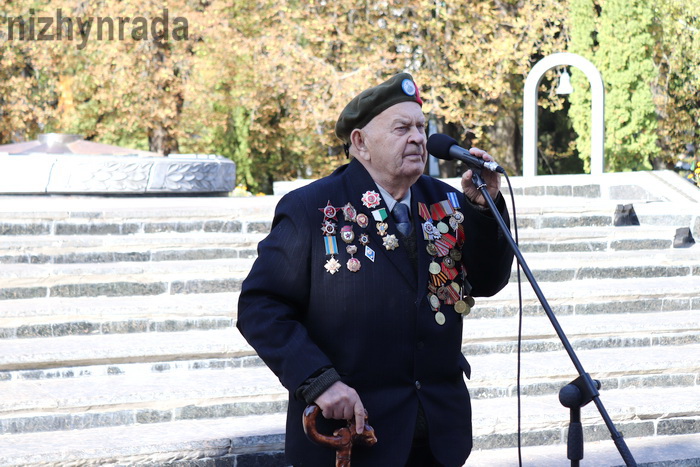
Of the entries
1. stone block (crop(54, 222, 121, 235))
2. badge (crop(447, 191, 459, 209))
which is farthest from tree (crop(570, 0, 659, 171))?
badge (crop(447, 191, 459, 209))

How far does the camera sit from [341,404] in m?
2.39

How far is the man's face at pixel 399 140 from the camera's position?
260 cm

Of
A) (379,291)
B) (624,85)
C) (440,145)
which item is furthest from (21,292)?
(624,85)

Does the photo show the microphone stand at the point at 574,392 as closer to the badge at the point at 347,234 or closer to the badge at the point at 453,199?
the badge at the point at 453,199

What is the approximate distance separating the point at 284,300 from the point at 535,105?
11314 mm

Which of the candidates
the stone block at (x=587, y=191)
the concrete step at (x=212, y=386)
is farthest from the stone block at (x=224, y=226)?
the stone block at (x=587, y=191)

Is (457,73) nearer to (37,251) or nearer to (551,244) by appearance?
(551,244)

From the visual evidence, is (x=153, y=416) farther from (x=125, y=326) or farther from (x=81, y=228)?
(x=81, y=228)

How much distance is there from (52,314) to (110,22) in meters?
13.7

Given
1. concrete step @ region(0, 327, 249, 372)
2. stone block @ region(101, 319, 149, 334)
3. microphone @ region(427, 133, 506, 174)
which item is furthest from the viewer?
stone block @ region(101, 319, 149, 334)

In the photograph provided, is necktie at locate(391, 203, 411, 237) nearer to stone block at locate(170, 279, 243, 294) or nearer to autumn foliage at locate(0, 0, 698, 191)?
stone block at locate(170, 279, 243, 294)

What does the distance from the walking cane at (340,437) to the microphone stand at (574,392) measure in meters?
0.51

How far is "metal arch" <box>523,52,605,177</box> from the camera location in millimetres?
13070

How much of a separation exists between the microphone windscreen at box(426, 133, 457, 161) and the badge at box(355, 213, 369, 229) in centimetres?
26
